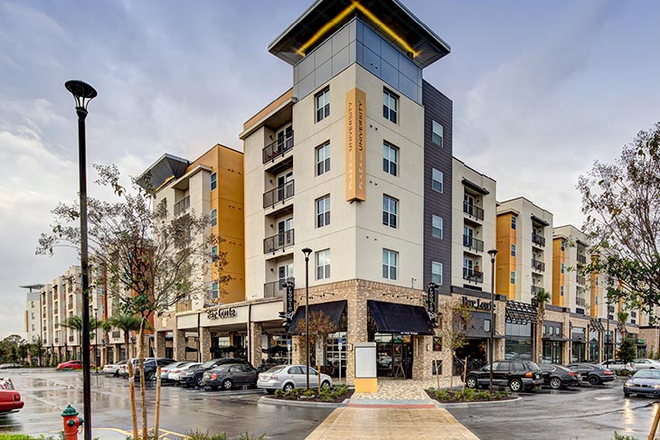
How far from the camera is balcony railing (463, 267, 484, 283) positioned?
35.6m

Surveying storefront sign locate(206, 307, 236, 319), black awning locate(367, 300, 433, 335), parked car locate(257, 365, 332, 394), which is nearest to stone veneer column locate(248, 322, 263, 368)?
storefront sign locate(206, 307, 236, 319)

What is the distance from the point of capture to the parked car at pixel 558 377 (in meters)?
24.7

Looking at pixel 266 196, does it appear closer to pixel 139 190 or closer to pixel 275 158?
pixel 275 158

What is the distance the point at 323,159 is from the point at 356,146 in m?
3.12

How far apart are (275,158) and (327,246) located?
333 inches

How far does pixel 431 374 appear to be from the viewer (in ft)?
91.5

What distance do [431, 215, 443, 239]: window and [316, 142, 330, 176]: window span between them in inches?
341

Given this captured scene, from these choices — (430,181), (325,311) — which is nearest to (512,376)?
(325,311)

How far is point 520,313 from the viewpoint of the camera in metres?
37.6

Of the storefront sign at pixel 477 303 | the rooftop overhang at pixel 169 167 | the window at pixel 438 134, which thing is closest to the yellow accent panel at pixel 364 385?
the storefront sign at pixel 477 303

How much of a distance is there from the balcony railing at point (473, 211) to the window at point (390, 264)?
467 inches

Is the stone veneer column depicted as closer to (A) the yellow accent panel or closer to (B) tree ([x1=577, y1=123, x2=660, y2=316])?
(A) the yellow accent panel

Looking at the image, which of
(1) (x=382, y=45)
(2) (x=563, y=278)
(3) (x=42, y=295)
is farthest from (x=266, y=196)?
(3) (x=42, y=295)

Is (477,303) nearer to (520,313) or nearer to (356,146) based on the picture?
(520,313)
